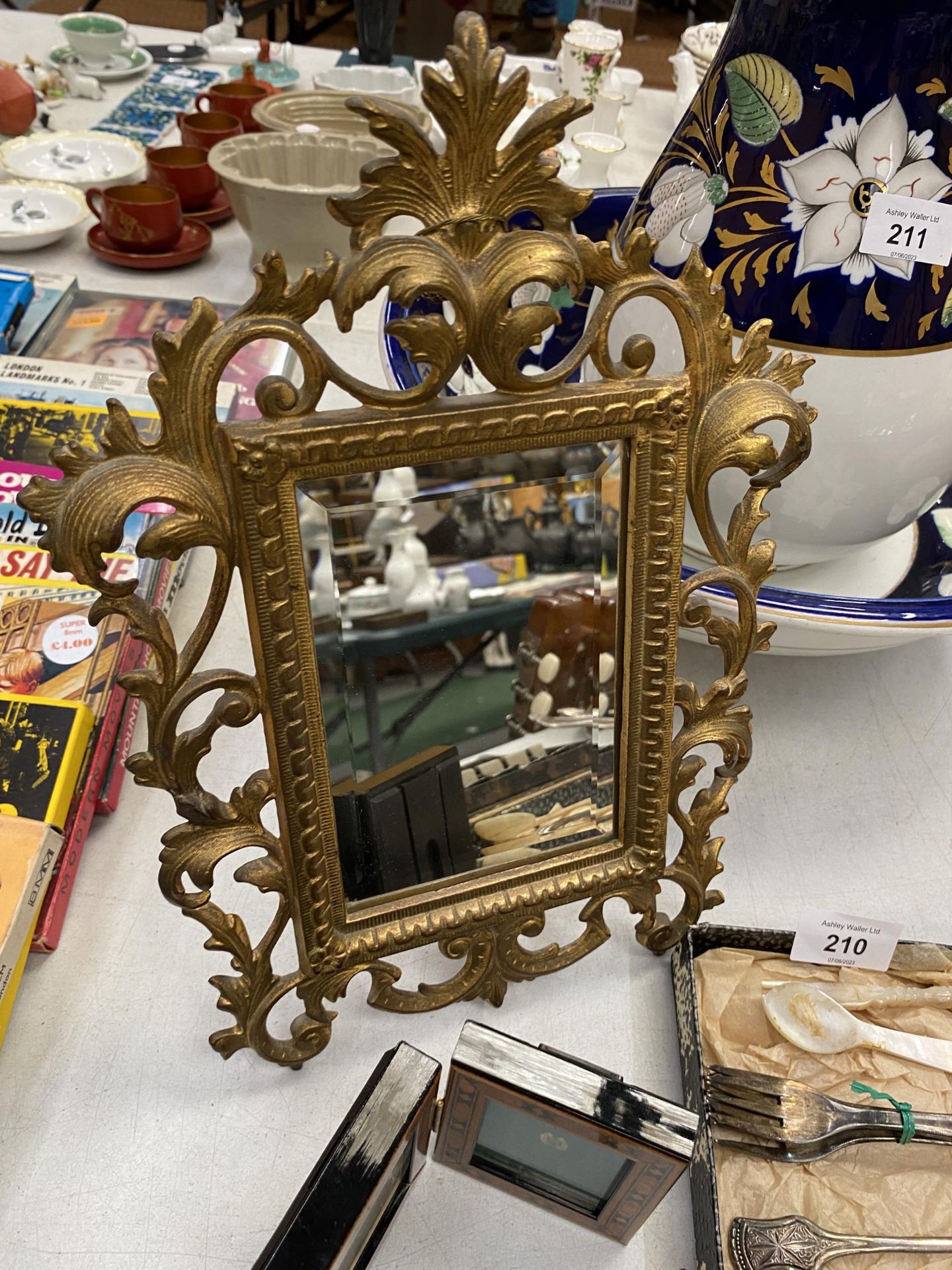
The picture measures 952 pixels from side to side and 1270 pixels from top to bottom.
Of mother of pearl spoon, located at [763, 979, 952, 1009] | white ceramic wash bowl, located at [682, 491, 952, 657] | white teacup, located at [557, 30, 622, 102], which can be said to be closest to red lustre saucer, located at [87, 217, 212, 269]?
white teacup, located at [557, 30, 622, 102]

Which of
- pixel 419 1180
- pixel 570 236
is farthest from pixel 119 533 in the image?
pixel 419 1180

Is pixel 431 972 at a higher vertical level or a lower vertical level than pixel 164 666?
lower

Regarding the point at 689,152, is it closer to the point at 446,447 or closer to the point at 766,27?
the point at 766,27

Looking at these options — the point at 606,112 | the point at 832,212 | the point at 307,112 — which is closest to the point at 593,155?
the point at 606,112

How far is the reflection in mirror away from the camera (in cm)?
35

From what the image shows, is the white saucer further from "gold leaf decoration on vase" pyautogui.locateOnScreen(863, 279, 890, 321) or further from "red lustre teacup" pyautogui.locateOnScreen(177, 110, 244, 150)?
"gold leaf decoration on vase" pyautogui.locateOnScreen(863, 279, 890, 321)

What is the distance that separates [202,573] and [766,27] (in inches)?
16.8

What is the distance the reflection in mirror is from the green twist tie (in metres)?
0.15

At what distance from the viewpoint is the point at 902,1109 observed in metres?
0.42

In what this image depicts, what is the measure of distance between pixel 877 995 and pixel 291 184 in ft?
2.57

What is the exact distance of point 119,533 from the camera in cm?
31

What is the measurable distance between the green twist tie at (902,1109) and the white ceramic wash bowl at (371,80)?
108 centimetres

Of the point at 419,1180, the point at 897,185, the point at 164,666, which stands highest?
the point at 897,185

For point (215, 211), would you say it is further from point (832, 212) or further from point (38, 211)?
point (832, 212)
